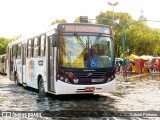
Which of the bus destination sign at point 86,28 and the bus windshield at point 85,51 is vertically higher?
the bus destination sign at point 86,28

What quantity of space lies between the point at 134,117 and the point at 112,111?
4.29 ft

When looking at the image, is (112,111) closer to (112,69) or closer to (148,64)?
(112,69)

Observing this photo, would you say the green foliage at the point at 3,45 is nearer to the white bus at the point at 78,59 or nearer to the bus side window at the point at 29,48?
the bus side window at the point at 29,48

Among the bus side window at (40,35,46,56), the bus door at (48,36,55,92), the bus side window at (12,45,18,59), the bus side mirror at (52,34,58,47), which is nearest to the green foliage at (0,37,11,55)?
the bus side window at (12,45,18,59)

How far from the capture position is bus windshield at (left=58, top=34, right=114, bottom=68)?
14.1 meters

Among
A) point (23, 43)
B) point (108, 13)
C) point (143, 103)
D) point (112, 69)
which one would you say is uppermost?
point (108, 13)

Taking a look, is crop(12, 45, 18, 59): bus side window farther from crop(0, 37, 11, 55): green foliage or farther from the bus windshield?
crop(0, 37, 11, 55): green foliage

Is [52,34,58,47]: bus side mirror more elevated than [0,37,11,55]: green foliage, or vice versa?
[0,37,11,55]: green foliage

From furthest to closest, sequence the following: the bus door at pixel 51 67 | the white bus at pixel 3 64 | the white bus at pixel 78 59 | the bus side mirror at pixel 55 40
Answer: the white bus at pixel 3 64 < the bus door at pixel 51 67 < the white bus at pixel 78 59 < the bus side mirror at pixel 55 40

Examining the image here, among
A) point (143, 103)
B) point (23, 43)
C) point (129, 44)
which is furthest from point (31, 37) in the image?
point (129, 44)

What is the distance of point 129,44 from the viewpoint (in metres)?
70.3

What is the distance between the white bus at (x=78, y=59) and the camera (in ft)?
46.1

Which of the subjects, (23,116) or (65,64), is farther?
(65,64)

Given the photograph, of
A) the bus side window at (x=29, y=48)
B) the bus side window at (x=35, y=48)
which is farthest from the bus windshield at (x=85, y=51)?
the bus side window at (x=29, y=48)
